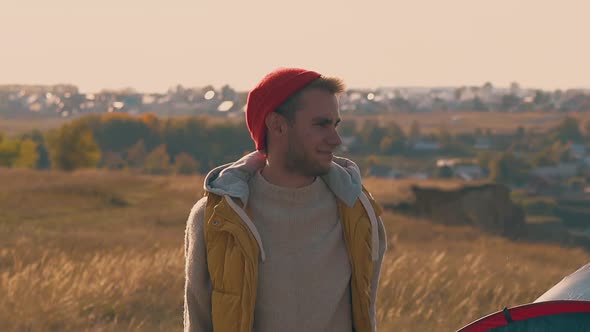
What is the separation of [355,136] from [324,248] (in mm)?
164495

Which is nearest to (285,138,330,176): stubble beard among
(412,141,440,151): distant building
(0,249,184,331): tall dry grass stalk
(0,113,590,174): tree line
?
(0,249,184,331): tall dry grass stalk

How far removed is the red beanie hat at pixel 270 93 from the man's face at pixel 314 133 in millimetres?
81

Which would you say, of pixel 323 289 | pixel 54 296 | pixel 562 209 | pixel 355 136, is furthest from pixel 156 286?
pixel 355 136

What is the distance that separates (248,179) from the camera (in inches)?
195

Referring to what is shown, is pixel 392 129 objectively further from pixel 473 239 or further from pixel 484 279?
pixel 484 279

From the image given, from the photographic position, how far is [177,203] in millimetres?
27688

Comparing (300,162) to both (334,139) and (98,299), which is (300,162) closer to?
(334,139)

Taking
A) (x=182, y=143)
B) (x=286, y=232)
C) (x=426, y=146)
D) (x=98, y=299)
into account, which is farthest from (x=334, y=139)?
(x=426, y=146)

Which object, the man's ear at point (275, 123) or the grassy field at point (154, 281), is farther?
the grassy field at point (154, 281)

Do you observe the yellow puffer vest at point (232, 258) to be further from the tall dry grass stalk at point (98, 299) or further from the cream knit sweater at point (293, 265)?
the tall dry grass stalk at point (98, 299)

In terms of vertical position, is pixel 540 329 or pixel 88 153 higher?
pixel 540 329

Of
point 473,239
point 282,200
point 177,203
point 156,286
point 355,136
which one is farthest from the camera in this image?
point 355,136

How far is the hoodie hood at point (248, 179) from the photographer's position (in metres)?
4.80

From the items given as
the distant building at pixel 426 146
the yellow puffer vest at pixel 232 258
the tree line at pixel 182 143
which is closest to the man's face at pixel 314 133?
the yellow puffer vest at pixel 232 258
